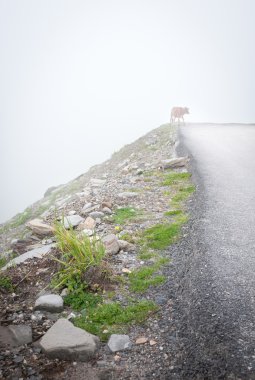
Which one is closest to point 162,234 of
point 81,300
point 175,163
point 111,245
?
point 111,245

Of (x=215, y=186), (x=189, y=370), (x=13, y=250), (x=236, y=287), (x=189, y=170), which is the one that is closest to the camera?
(x=189, y=370)

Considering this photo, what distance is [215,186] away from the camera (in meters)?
10.4

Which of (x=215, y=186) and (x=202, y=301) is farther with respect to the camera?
(x=215, y=186)

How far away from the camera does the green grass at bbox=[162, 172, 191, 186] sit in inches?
449

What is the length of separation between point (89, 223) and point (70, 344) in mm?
4180

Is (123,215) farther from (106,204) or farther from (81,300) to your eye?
(81,300)

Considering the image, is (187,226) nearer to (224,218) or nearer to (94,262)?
(224,218)

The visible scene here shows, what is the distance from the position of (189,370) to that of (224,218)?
4532mm

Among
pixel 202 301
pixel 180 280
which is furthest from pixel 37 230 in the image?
pixel 202 301

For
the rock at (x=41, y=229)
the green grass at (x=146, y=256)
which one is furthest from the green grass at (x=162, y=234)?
the rock at (x=41, y=229)

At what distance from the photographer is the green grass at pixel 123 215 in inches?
342

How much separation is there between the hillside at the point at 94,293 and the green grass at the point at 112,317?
15mm

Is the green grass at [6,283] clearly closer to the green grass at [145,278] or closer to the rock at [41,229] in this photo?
the green grass at [145,278]

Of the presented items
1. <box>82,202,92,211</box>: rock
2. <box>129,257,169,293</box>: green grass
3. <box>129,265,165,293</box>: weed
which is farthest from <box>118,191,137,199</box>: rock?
<box>129,265,165,293</box>: weed
